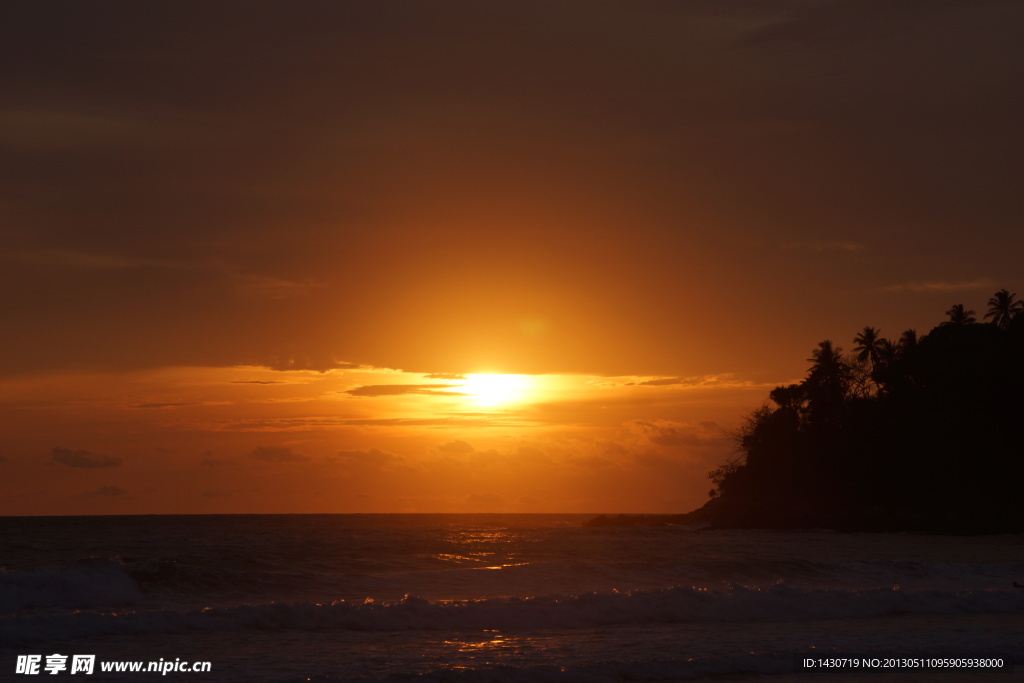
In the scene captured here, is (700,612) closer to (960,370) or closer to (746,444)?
(960,370)

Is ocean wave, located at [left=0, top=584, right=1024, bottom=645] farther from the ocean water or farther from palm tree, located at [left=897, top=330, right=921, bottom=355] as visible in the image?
palm tree, located at [left=897, top=330, right=921, bottom=355]

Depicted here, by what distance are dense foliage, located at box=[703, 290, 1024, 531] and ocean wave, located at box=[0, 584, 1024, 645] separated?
4900 centimetres

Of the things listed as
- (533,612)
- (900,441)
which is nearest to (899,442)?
(900,441)

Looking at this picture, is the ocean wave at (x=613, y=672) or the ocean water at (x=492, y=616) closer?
the ocean wave at (x=613, y=672)

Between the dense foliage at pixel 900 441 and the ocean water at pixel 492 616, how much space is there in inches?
1590

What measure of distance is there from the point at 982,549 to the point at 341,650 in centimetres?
4265

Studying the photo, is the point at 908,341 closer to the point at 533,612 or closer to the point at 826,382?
the point at 826,382

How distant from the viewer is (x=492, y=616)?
22.3 meters

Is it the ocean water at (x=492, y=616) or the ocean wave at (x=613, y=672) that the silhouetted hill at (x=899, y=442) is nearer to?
the ocean water at (x=492, y=616)

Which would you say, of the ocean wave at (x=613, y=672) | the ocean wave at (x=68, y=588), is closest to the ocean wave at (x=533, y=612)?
the ocean wave at (x=68, y=588)

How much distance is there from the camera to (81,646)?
18.3 meters

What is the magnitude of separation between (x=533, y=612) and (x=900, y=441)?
65.6 metres

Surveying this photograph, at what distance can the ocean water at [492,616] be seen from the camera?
16.9 meters

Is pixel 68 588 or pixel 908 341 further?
pixel 908 341
